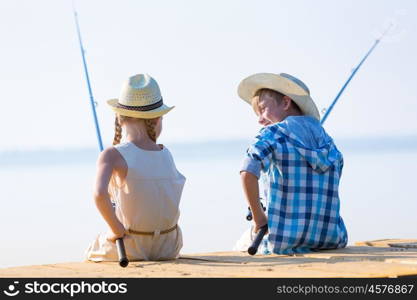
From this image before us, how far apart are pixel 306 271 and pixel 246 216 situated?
1336 mm

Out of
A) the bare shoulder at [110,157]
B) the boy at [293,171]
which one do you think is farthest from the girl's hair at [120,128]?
the boy at [293,171]

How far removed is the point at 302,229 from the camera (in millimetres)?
6719

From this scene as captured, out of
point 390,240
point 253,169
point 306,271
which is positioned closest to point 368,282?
point 306,271

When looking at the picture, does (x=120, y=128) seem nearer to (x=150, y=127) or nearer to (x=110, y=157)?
(x=150, y=127)

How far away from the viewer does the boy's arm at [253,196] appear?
6492mm

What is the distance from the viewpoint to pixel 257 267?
229 inches

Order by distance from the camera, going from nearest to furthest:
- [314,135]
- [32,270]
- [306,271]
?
1. [306,271]
2. [32,270]
3. [314,135]

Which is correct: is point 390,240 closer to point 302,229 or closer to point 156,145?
point 302,229

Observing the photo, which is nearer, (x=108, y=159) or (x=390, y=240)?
(x=108, y=159)

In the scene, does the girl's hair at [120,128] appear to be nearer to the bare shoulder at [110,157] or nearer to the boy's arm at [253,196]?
the bare shoulder at [110,157]

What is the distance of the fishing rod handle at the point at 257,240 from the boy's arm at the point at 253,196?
0.10 feet

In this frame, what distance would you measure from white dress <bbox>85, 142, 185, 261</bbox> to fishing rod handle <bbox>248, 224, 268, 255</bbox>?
1.37 ft

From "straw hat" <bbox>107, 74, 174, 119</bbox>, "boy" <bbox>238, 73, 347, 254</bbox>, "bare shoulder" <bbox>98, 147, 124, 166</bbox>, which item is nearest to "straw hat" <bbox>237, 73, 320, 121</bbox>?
"boy" <bbox>238, 73, 347, 254</bbox>

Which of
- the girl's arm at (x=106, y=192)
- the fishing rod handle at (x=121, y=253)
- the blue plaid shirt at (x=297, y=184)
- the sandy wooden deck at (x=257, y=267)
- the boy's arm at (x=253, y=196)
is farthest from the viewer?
the blue plaid shirt at (x=297, y=184)
